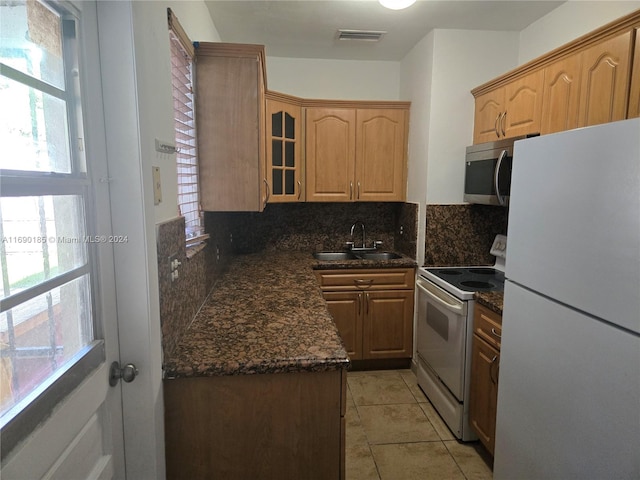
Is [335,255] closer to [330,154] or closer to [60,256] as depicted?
[330,154]

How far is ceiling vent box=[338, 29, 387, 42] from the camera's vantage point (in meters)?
2.79

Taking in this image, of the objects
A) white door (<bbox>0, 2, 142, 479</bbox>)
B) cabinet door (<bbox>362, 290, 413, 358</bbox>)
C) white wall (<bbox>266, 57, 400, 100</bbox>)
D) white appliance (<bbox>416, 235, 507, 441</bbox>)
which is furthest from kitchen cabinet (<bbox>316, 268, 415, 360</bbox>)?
white door (<bbox>0, 2, 142, 479</bbox>)

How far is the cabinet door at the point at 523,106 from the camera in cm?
219

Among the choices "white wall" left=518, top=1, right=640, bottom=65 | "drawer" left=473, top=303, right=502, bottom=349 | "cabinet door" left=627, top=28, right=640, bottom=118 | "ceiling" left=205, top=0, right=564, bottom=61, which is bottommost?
"drawer" left=473, top=303, right=502, bottom=349

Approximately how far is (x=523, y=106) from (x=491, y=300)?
3.87ft

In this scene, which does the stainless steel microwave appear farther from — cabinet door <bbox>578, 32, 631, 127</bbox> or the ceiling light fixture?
the ceiling light fixture

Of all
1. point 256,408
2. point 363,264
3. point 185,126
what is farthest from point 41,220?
point 363,264

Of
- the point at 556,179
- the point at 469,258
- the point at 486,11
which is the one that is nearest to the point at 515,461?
the point at 556,179

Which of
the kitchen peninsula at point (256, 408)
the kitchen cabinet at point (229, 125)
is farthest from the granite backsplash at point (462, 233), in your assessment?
the kitchen peninsula at point (256, 408)

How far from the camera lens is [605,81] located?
1.75 metres

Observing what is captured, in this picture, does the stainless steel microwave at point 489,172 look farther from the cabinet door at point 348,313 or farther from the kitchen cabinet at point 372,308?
the cabinet door at point 348,313

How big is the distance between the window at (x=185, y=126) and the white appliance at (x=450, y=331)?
1.57 meters

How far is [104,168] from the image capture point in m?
1.04

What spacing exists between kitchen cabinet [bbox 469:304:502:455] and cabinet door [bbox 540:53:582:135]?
1057mm
